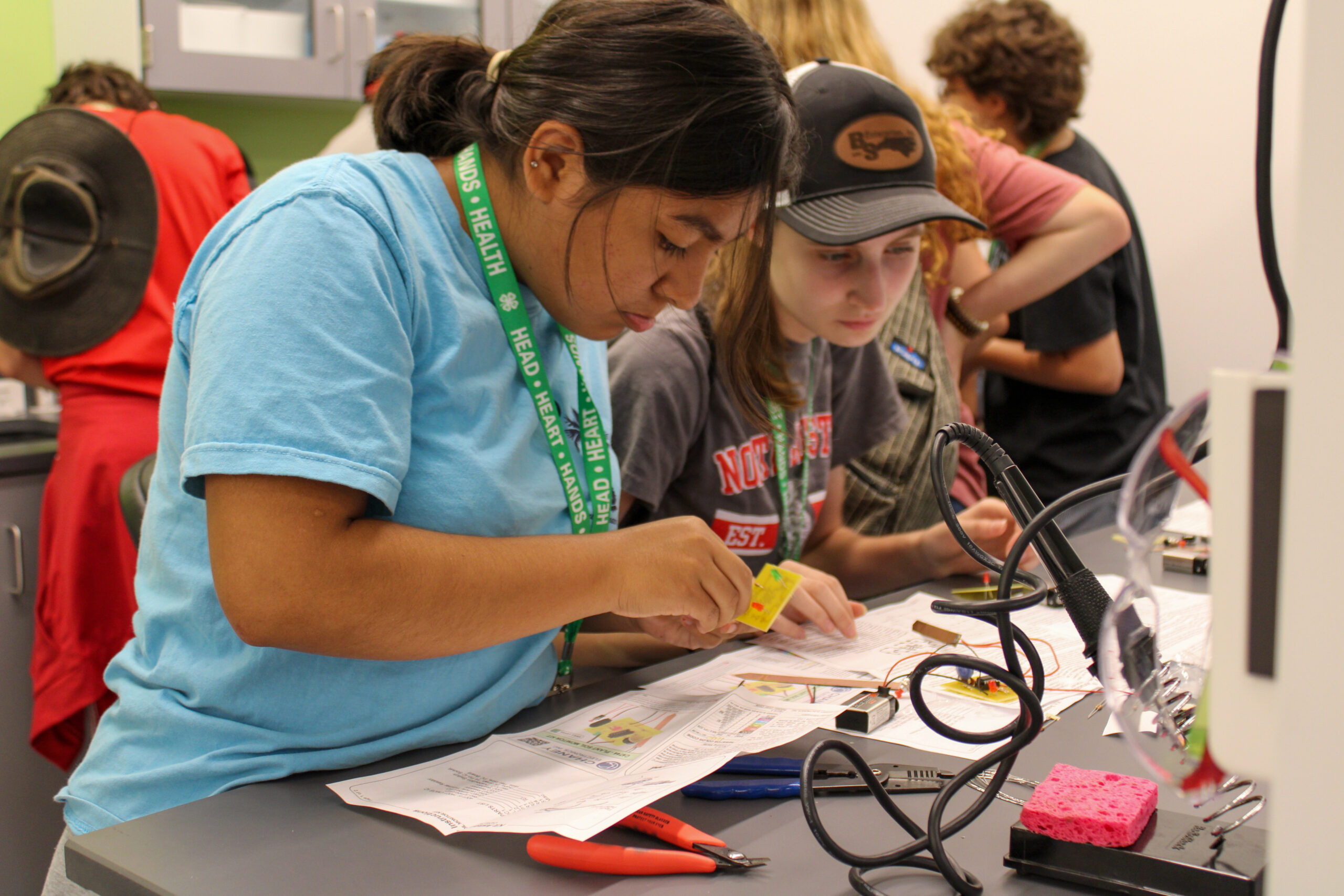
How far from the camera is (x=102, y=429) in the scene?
2.10 metres

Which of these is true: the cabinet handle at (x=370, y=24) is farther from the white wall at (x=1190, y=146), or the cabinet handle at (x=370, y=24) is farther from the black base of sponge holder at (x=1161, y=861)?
the black base of sponge holder at (x=1161, y=861)

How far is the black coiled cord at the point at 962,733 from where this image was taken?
0.65 metres

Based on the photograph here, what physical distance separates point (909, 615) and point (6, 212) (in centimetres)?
194

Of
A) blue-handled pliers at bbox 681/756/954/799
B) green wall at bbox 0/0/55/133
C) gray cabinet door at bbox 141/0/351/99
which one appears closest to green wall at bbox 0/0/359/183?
green wall at bbox 0/0/55/133

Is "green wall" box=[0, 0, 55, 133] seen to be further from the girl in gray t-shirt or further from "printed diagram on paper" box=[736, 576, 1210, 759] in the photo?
"printed diagram on paper" box=[736, 576, 1210, 759]

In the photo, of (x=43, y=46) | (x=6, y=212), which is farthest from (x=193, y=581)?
(x=43, y=46)

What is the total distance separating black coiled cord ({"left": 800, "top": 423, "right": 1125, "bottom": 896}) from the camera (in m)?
0.65

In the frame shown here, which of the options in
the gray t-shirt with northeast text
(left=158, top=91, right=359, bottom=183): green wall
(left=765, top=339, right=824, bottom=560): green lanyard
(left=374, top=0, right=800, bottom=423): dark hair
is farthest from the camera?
(left=158, top=91, right=359, bottom=183): green wall

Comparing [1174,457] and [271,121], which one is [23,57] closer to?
[271,121]

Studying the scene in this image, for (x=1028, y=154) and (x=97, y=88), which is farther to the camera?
(x=1028, y=154)

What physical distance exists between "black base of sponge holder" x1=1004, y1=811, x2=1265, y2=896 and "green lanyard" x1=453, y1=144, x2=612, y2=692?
421 millimetres

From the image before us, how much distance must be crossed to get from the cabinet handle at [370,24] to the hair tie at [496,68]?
7.70 feet

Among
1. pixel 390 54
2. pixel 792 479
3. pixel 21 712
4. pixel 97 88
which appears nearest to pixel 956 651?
pixel 792 479

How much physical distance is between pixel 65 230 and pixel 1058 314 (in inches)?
83.0
